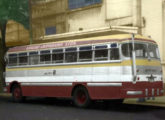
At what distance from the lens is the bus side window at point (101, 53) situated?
15.9m

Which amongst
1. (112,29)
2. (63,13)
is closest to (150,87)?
(112,29)

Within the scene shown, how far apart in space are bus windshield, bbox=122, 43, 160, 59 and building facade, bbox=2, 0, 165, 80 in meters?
5.93

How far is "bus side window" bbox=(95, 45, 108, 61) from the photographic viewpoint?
15857 millimetres

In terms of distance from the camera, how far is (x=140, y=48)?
51.6 feet

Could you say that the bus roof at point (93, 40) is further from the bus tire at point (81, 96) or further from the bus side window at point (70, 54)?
the bus tire at point (81, 96)

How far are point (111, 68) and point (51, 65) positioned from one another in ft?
12.8

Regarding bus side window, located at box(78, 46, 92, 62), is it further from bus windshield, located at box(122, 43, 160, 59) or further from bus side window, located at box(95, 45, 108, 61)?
bus windshield, located at box(122, 43, 160, 59)

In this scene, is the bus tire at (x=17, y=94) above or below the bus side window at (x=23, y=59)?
below

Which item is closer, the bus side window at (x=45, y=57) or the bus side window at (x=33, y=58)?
the bus side window at (x=45, y=57)

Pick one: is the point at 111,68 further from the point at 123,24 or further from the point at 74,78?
the point at 123,24

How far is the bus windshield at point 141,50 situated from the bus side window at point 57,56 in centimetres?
366

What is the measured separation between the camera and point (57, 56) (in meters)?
18.1

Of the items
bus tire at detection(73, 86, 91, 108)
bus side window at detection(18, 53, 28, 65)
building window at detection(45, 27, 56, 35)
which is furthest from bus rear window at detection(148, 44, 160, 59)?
building window at detection(45, 27, 56, 35)

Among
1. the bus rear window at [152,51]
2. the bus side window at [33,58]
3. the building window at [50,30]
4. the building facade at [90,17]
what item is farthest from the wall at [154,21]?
the building window at [50,30]
